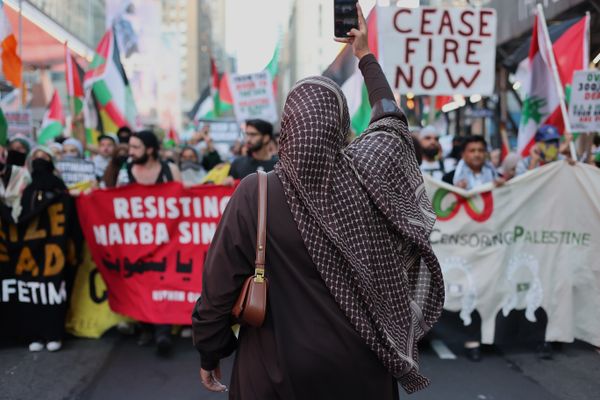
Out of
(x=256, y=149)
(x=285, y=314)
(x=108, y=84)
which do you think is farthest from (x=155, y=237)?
(x=108, y=84)

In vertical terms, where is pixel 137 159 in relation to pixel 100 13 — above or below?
below

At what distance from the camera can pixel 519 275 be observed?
17.8ft

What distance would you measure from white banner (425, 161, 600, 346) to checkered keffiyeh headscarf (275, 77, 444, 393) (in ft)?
10.7

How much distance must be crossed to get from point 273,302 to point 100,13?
62459 millimetres

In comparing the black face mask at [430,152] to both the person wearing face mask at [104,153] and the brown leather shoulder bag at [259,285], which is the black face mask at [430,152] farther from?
the brown leather shoulder bag at [259,285]

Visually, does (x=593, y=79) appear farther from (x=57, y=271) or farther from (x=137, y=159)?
(x=57, y=271)

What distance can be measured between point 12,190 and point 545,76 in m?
5.55

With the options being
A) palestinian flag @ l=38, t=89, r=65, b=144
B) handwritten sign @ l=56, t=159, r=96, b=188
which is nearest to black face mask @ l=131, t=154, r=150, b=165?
handwritten sign @ l=56, t=159, r=96, b=188

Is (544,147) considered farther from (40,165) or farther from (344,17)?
(40,165)

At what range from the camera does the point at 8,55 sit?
8758mm

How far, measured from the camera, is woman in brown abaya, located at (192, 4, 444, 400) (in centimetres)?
204

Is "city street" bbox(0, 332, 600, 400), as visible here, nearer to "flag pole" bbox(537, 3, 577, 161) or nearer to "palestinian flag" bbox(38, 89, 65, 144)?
"flag pole" bbox(537, 3, 577, 161)

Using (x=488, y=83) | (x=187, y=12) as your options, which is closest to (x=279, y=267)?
(x=488, y=83)

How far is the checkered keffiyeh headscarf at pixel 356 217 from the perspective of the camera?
2023 millimetres
